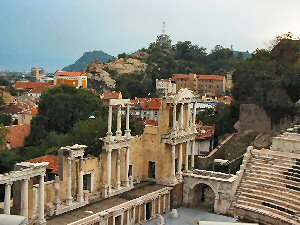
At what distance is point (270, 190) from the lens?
2753 centimetres

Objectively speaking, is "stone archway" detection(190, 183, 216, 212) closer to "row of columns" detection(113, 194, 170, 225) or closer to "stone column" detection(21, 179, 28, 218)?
"row of columns" detection(113, 194, 170, 225)

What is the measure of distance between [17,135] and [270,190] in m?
35.1

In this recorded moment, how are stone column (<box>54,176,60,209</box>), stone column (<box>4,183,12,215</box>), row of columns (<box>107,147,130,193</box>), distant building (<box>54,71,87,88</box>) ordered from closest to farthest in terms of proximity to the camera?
stone column (<box>4,183,12,215</box>) < stone column (<box>54,176,60,209</box>) < row of columns (<box>107,147,130,193</box>) < distant building (<box>54,71,87,88</box>)

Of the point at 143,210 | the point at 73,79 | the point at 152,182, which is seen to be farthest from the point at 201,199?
the point at 73,79

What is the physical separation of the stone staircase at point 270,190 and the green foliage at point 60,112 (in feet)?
93.1

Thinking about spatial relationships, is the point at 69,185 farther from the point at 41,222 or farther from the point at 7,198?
the point at 7,198

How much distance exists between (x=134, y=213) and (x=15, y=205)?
7286 mm

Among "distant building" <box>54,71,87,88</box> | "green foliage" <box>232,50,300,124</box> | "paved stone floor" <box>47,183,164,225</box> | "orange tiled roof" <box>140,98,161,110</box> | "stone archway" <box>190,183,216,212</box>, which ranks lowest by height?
"stone archway" <box>190,183,216,212</box>

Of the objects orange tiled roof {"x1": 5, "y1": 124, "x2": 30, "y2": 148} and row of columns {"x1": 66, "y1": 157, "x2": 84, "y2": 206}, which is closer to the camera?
row of columns {"x1": 66, "y1": 157, "x2": 84, "y2": 206}

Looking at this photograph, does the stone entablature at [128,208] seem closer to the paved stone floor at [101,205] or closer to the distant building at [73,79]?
the paved stone floor at [101,205]

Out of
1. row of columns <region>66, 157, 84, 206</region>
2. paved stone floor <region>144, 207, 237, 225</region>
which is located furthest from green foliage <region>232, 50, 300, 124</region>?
row of columns <region>66, 157, 84, 206</region>

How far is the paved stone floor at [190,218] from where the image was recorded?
2716 centimetres

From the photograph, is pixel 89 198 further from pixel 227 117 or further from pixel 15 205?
pixel 227 117

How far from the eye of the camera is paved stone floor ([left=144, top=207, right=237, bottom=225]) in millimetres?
27156
